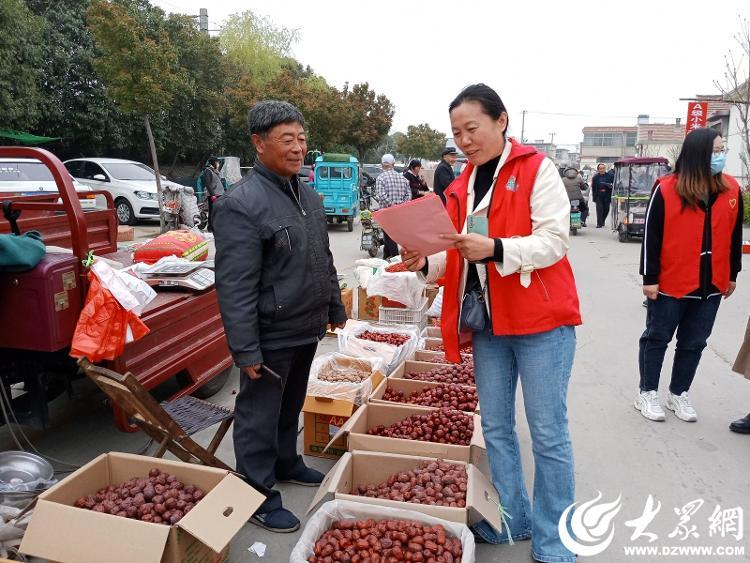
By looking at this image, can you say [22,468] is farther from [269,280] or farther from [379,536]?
[379,536]

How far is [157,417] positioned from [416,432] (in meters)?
1.41

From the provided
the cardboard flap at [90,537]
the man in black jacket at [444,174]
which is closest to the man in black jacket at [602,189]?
the man in black jacket at [444,174]

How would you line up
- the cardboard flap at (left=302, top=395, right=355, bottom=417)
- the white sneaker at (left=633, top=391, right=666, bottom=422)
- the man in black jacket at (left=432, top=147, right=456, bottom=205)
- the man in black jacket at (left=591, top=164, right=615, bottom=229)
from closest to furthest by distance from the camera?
the cardboard flap at (left=302, top=395, right=355, bottom=417) → the white sneaker at (left=633, top=391, right=666, bottom=422) → the man in black jacket at (left=432, top=147, right=456, bottom=205) → the man in black jacket at (left=591, top=164, right=615, bottom=229)

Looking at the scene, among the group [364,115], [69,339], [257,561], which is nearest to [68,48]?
[364,115]

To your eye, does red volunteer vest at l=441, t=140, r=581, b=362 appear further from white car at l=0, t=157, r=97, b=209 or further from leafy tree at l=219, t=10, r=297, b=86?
leafy tree at l=219, t=10, r=297, b=86

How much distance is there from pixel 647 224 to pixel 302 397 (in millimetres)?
2577

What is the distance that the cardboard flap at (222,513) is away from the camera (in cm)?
223

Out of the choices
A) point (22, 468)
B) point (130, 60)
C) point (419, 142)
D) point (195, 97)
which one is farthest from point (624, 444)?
point (419, 142)

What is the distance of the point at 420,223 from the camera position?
7.18ft

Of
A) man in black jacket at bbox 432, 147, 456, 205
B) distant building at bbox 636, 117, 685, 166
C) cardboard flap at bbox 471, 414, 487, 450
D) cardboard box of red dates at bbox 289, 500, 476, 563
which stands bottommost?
cardboard box of red dates at bbox 289, 500, 476, 563

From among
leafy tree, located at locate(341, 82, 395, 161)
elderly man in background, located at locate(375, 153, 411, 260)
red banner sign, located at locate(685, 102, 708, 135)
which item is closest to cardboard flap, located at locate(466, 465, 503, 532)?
elderly man in background, located at locate(375, 153, 411, 260)

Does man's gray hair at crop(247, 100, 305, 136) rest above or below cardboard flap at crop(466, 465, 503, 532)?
above

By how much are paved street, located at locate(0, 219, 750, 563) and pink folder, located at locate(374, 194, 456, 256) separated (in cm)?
158

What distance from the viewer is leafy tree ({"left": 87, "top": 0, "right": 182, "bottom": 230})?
41.1 feet
